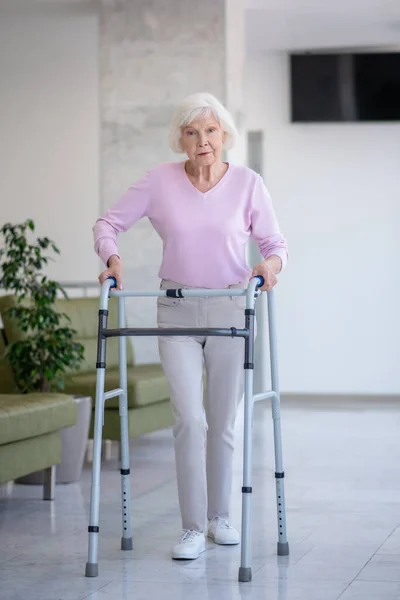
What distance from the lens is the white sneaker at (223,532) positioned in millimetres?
3529

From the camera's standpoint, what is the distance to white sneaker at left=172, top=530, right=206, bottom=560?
334cm

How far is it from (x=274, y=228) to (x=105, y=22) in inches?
168

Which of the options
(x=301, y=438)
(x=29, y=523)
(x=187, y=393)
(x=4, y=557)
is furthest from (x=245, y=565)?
(x=301, y=438)

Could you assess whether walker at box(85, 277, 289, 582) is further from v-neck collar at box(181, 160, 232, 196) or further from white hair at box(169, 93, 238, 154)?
white hair at box(169, 93, 238, 154)

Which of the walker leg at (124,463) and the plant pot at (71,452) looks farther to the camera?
the plant pot at (71,452)

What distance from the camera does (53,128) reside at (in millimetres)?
7707

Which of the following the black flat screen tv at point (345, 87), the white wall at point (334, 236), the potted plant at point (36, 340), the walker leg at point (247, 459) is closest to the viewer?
the walker leg at point (247, 459)

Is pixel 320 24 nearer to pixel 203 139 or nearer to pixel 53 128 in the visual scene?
pixel 53 128

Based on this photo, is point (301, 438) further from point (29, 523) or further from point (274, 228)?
point (274, 228)

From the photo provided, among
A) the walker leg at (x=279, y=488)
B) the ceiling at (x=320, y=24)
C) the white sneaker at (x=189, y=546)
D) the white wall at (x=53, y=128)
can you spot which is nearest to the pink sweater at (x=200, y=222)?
the walker leg at (x=279, y=488)

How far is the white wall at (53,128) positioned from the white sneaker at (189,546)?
4.61 metres

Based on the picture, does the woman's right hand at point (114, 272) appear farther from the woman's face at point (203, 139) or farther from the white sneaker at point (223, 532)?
the white sneaker at point (223, 532)

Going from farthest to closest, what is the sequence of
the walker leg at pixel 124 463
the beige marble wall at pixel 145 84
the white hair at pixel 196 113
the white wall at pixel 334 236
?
the white wall at pixel 334 236
the beige marble wall at pixel 145 84
the walker leg at pixel 124 463
the white hair at pixel 196 113

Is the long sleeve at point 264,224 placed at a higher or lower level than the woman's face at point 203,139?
lower
